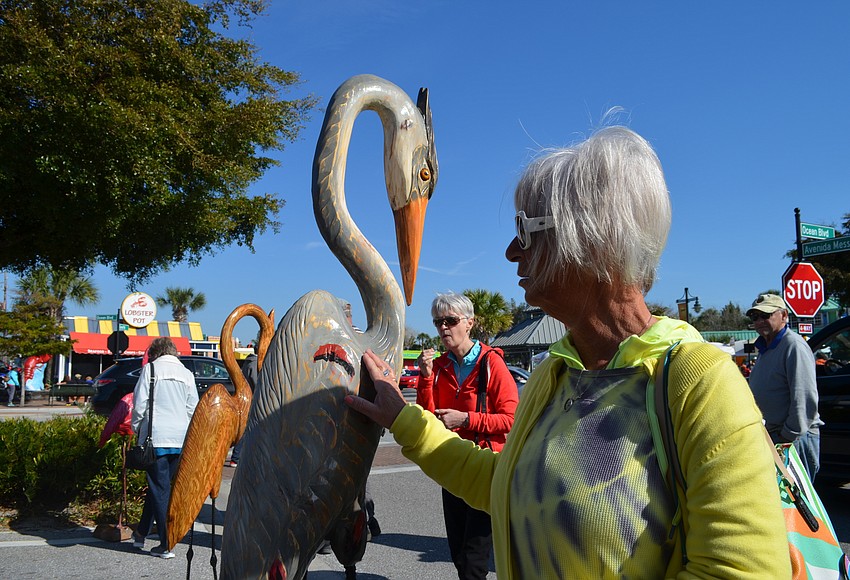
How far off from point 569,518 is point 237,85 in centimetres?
789

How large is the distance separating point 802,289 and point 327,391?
28.3 ft

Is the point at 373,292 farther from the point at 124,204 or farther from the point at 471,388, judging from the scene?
the point at 124,204

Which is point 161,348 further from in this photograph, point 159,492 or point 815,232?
point 815,232

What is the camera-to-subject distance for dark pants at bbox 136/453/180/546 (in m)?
4.88

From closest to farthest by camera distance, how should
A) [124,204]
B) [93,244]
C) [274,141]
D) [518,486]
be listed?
[518,486] → [124,204] → [93,244] → [274,141]

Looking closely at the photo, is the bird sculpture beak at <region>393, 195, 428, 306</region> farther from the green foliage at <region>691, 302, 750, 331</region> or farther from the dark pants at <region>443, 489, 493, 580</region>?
the green foliage at <region>691, 302, 750, 331</region>

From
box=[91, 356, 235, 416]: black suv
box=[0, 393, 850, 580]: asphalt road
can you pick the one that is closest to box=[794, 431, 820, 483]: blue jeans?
box=[0, 393, 850, 580]: asphalt road

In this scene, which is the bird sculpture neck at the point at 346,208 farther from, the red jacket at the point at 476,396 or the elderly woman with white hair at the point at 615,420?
the red jacket at the point at 476,396

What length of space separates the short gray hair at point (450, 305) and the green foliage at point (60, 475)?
13.3 feet

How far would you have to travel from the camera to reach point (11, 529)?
5371mm

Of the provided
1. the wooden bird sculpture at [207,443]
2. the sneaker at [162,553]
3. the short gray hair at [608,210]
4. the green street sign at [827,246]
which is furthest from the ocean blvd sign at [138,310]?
the short gray hair at [608,210]

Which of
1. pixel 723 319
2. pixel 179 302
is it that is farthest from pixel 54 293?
pixel 723 319

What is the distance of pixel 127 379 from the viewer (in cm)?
1112

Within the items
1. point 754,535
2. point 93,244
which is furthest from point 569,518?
point 93,244
